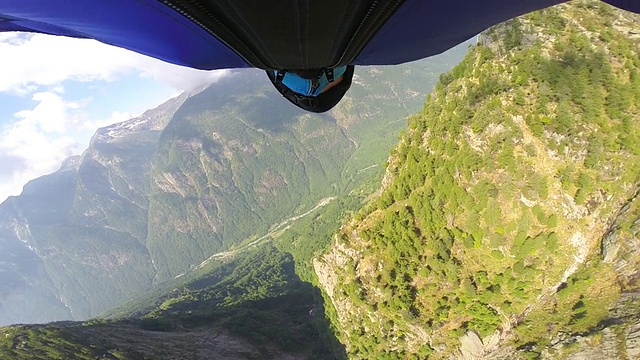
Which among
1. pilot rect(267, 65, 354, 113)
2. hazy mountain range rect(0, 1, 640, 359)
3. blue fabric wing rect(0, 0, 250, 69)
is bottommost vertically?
hazy mountain range rect(0, 1, 640, 359)

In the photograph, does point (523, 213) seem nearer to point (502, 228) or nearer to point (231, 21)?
point (502, 228)

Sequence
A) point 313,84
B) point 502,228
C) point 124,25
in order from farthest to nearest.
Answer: point 502,228 → point 313,84 → point 124,25

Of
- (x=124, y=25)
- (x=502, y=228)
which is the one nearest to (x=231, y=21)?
(x=124, y=25)

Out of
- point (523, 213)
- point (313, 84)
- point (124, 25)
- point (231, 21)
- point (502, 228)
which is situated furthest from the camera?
point (502, 228)

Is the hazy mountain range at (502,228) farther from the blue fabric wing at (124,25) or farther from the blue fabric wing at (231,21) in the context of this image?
the blue fabric wing at (124,25)

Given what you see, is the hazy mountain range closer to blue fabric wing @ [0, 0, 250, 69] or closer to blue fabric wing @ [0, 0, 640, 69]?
blue fabric wing @ [0, 0, 640, 69]

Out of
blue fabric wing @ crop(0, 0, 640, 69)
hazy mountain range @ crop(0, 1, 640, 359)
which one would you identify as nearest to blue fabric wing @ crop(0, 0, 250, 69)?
blue fabric wing @ crop(0, 0, 640, 69)
